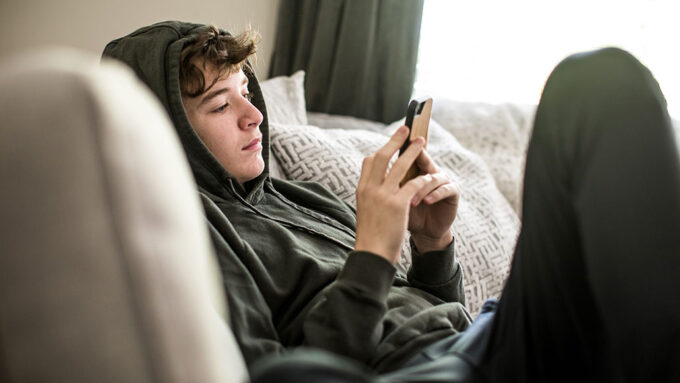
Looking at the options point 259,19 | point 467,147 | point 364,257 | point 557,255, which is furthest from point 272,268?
point 259,19

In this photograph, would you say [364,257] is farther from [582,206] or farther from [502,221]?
Answer: [502,221]

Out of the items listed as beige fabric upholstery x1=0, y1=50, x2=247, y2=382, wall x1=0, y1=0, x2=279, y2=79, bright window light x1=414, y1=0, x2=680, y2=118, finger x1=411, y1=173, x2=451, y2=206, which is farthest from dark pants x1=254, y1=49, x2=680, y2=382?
bright window light x1=414, y1=0, x2=680, y2=118

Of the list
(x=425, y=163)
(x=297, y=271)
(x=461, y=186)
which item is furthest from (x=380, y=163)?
(x=461, y=186)

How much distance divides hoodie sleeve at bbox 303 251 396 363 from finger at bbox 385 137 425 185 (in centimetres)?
13

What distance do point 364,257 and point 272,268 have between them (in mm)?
231

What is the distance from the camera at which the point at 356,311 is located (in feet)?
2.63

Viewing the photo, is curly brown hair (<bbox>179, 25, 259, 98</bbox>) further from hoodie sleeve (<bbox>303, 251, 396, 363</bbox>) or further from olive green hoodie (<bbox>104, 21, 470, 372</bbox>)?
hoodie sleeve (<bbox>303, 251, 396, 363</bbox>)

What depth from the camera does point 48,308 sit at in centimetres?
45

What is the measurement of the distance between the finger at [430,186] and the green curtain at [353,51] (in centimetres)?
169

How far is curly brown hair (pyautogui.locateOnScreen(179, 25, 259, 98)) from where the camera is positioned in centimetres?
110

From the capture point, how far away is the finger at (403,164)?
89cm

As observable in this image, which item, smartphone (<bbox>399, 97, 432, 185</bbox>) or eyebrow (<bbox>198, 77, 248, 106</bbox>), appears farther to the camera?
eyebrow (<bbox>198, 77, 248, 106</bbox>)

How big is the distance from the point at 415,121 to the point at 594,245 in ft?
1.22

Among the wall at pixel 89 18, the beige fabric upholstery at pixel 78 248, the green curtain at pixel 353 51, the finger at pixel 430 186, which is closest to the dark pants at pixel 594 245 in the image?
the finger at pixel 430 186
